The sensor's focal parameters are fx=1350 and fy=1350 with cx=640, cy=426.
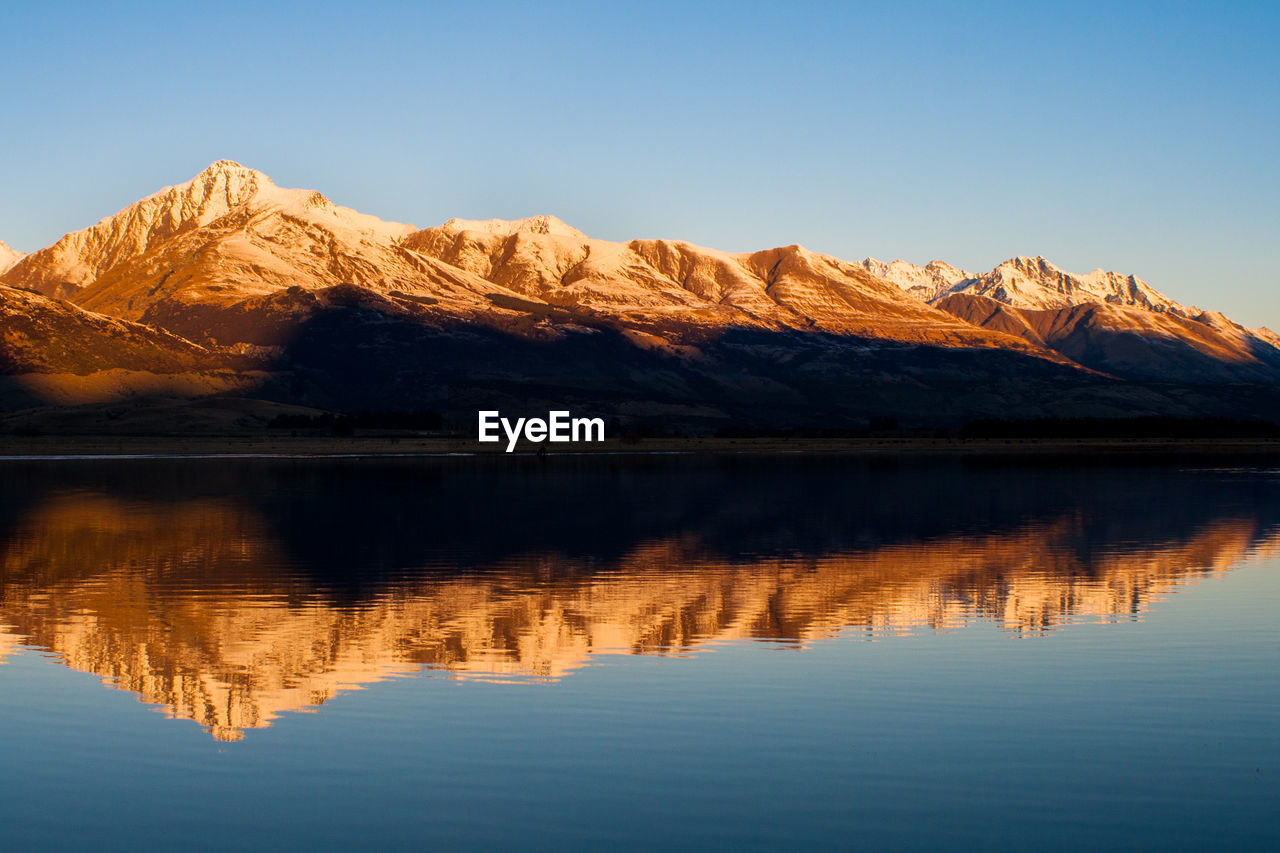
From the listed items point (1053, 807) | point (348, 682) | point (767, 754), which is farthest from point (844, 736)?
point (348, 682)

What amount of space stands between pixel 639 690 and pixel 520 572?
22633mm

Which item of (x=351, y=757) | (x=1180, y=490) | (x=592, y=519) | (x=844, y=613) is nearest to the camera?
(x=351, y=757)

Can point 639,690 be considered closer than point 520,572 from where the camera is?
Yes

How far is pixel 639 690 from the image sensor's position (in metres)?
28.4

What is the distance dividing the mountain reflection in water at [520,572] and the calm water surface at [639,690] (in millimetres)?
267

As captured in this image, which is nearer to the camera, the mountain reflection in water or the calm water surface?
the calm water surface

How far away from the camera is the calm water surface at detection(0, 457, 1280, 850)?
19.4 metres

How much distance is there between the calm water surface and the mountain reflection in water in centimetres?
27

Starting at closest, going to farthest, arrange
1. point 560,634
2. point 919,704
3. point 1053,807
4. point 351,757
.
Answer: point 1053,807 → point 351,757 → point 919,704 → point 560,634

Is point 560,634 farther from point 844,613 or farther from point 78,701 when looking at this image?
point 78,701

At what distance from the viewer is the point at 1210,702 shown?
2708cm

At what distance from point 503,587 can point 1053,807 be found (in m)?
28.3

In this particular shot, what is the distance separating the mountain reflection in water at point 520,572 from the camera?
32.9 metres

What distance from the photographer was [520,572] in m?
50.6
